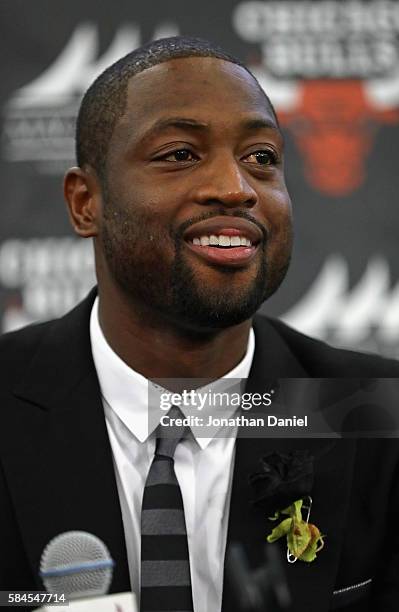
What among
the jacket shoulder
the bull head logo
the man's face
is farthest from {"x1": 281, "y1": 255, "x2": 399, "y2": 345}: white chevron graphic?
the man's face

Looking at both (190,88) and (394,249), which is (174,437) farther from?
(394,249)

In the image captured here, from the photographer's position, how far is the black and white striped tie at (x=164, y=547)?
107 cm

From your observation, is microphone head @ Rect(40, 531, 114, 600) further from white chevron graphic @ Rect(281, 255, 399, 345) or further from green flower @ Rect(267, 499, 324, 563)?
white chevron graphic @ Rect(281, 255, 399, 345)

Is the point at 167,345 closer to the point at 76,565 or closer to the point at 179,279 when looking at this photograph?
the point at 179,279

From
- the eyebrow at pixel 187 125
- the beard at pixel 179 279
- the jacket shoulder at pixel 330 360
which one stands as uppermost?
the eyebrow at pixel 187 125

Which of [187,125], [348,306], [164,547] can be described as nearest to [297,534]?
[164,547]

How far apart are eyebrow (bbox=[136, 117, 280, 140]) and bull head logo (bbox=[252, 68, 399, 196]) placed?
0.86 meters

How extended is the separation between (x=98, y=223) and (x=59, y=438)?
29 cm

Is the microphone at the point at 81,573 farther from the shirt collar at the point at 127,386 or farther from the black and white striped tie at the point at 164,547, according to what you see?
the shirt collar at the point at 127,386

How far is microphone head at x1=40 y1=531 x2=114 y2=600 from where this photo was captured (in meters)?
0.98

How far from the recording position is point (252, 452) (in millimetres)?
1180

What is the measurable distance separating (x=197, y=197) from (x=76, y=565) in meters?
0.43

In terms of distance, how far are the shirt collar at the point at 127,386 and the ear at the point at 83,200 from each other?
0.50 feet

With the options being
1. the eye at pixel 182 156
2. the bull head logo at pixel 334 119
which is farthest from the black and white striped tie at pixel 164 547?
the bull head logo at pixel 334 119
